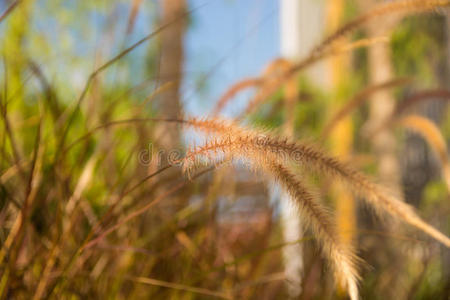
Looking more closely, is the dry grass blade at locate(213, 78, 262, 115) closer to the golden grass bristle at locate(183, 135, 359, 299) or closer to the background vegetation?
the background vegetation

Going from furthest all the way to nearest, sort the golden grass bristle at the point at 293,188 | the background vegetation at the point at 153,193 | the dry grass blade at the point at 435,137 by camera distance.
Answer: the dry grass blade at the point at 435,137
the background vegetation at the point at 153,193
the golden grass bristle at the point at 293,188

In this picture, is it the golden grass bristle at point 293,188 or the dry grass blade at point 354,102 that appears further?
the dry grass blade at point 354,102

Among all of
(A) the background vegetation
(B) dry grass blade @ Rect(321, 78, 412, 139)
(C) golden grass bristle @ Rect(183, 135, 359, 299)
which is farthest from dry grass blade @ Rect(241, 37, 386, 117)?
(C) golden grass bristle @ Rect(183, 135, 359, 299)

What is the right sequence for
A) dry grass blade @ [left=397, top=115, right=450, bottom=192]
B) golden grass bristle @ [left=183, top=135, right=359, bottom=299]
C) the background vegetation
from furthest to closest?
dry grass blade @ [left=397, top=115, right=450, bottom=192]
the background vegetation
golden grass bristle @ [left=183, top=135, right=359, bottom=299]

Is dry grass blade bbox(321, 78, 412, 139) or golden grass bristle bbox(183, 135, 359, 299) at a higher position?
dry grass blade bbox(321, 78, 412, 139)

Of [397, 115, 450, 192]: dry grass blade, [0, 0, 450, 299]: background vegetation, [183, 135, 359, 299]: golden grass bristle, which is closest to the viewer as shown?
[183, 135, 359, 299]: golden grass bristle

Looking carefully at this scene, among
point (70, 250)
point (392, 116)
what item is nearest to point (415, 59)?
point (392, 116)

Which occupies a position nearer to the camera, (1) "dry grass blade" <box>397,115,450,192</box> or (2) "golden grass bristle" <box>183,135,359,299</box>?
(2) "golden grass bristle" <box>183,135,359,299</box>

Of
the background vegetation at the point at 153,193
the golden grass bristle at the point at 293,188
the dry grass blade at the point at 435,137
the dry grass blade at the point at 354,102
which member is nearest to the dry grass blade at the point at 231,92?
the background vegetation at the point at 153,193

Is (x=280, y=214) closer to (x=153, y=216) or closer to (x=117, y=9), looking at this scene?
(x=153, y=216)

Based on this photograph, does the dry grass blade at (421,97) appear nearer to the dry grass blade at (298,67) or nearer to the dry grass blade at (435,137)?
the dry grass blade at (435,137)

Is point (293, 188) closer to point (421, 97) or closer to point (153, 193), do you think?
point (153, 193)
